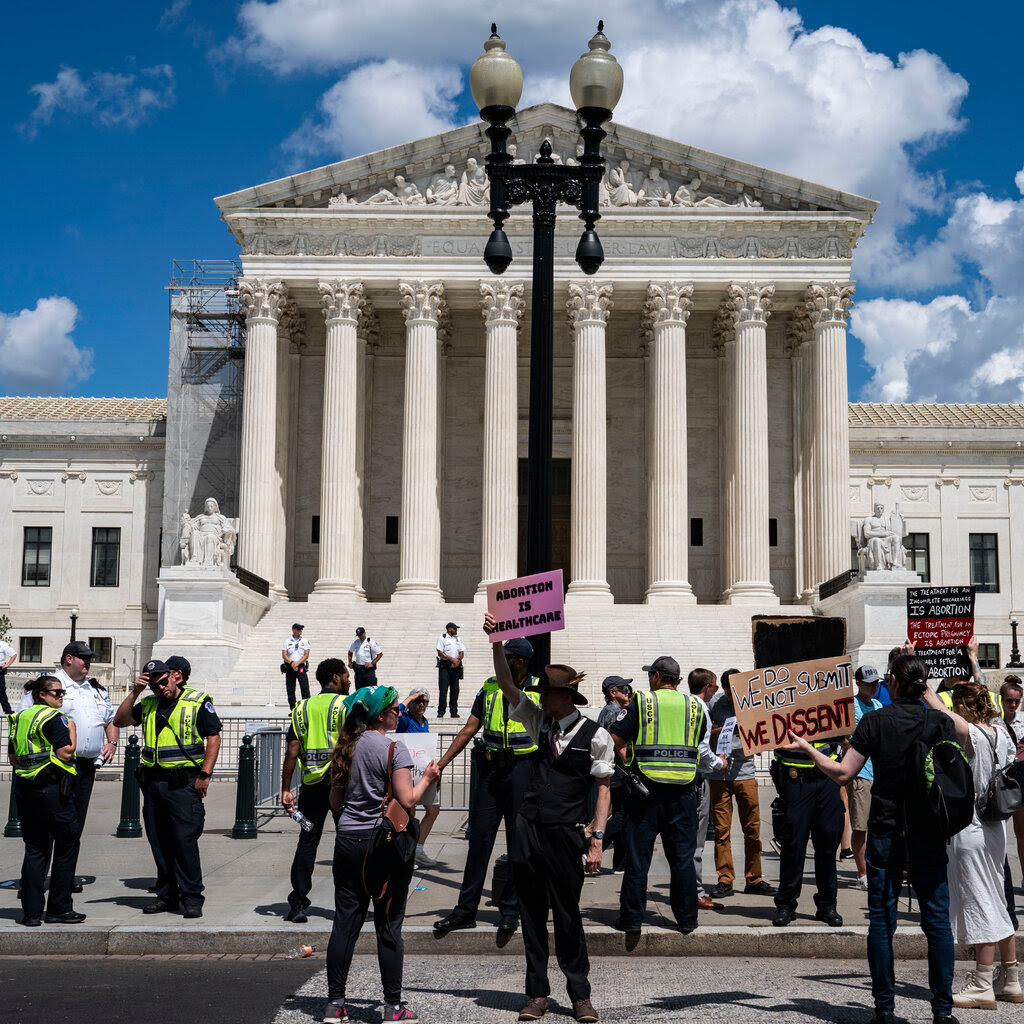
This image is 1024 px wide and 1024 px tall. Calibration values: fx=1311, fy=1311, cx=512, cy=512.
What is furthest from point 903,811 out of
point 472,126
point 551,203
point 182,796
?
point 472,126

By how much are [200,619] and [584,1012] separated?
26.3 meters

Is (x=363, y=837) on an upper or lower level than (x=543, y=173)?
lower

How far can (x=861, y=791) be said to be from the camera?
12578 mm

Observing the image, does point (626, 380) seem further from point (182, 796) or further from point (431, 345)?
point (182, 796)

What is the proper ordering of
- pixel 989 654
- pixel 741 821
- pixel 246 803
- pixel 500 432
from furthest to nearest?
pixel 989 654, pixel 500 432, pixel 246 803, pixel 741 821

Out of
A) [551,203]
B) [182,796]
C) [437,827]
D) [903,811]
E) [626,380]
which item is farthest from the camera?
[626,380]

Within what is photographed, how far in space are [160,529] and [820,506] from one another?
77.7ft

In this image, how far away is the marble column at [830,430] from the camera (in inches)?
1571

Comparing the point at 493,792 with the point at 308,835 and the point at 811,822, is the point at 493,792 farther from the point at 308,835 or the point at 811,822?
the point at 811,822

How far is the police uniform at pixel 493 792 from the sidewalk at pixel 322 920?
0.84ft

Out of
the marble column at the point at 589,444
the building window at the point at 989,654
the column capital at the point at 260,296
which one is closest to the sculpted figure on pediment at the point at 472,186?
the marble column at the point at 589,444

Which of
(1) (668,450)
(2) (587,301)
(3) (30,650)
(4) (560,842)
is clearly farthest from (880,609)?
(3) (30,650)

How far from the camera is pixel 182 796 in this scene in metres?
10.9

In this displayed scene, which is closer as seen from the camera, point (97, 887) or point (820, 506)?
point (97, 887)
